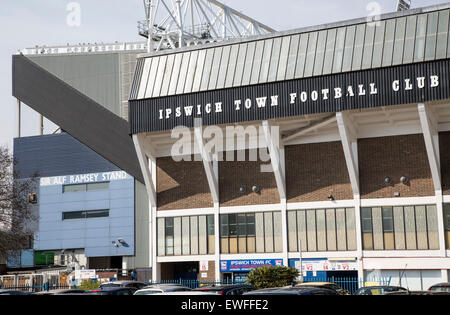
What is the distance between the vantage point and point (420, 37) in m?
40.6

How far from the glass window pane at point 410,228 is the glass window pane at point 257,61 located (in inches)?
581

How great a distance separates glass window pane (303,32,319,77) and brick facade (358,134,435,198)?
6670mm

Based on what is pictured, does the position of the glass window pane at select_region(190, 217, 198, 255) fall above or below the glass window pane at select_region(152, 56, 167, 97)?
below

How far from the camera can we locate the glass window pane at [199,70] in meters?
47.7

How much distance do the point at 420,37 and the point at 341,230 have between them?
15.0 metres

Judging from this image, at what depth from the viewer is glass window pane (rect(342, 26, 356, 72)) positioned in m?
42.3

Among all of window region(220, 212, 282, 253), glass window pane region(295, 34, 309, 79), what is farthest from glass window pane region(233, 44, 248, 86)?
window region(220, 212, 282, 253)

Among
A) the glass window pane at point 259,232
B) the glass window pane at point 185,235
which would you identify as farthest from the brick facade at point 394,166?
the glass window pane at point 185,235

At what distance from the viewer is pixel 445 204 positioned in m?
41.8

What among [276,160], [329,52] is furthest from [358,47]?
[276,160]

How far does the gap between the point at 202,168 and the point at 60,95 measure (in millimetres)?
29310

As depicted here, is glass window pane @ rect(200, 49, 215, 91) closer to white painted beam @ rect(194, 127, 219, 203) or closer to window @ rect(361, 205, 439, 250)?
white painted beam @ rect(194, 127, 219, 203)

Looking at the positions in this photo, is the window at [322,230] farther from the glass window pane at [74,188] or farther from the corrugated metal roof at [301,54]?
the glass window pane at [74,188]
